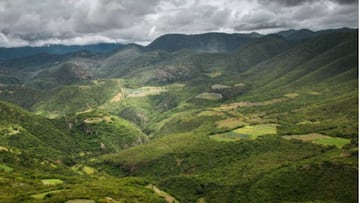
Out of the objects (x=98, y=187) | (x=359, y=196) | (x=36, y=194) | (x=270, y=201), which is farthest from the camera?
(x=270, y=201)

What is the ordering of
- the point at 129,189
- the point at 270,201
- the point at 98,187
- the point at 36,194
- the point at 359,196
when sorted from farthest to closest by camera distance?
the point at 270,201, the point at 129,189, the point at 98,187, the point at 36,194, the point at 359,196

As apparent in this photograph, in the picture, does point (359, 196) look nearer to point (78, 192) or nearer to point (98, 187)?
point (78, 192)

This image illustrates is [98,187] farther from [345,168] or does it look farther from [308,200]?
[345,168]

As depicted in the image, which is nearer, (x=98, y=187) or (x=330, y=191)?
(x=98, y=187)

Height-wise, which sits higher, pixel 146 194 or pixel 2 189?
pixel 2 189

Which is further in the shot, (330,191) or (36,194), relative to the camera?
(330,191)

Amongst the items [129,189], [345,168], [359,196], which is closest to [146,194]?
[129,189]

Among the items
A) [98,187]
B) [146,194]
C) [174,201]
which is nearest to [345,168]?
[174,201]

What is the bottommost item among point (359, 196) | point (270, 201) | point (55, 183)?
point (270, 201)

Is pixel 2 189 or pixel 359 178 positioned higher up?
pixel 359 178
